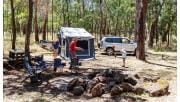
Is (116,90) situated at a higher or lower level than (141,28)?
lower

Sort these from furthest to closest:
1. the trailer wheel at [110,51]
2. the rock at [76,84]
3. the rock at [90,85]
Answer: the trailer wheel at [110,51], the rock at [76,84], the rock at [90,85]

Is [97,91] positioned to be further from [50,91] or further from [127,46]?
[127,46]

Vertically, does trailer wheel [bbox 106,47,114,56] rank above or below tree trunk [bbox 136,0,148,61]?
below

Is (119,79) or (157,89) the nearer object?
(157,89)

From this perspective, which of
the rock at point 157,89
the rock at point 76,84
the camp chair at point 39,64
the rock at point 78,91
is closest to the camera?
the rock at point 157,89

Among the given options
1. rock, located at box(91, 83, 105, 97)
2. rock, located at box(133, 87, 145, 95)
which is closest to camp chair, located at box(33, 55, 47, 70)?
rock, located at box(91, 83, 105, 97)

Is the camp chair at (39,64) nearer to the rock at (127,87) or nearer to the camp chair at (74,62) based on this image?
the camp chair at (74,62)

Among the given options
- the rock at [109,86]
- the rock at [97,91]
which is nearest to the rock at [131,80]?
the rock at [109,86]

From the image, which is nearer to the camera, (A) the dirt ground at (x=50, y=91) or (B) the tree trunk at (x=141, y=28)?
(A) the dirt ground at (x=50, y=91)

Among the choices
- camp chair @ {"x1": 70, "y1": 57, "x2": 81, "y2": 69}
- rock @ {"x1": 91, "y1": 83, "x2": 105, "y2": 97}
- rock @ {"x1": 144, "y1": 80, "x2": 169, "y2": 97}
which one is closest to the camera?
rock @ {"x1": 144, "y1": 80, "x2": 169, "y2": 97}

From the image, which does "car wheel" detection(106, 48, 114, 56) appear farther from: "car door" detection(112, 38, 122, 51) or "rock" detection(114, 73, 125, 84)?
"rock" detection(114, 73, 125, 84)

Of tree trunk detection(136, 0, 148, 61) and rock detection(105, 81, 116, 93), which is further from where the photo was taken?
tree trunk detection(136, 0, 148, 61)

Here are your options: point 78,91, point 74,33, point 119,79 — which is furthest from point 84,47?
point 78,91

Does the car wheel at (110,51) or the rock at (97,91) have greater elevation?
the rock at (97,91)
